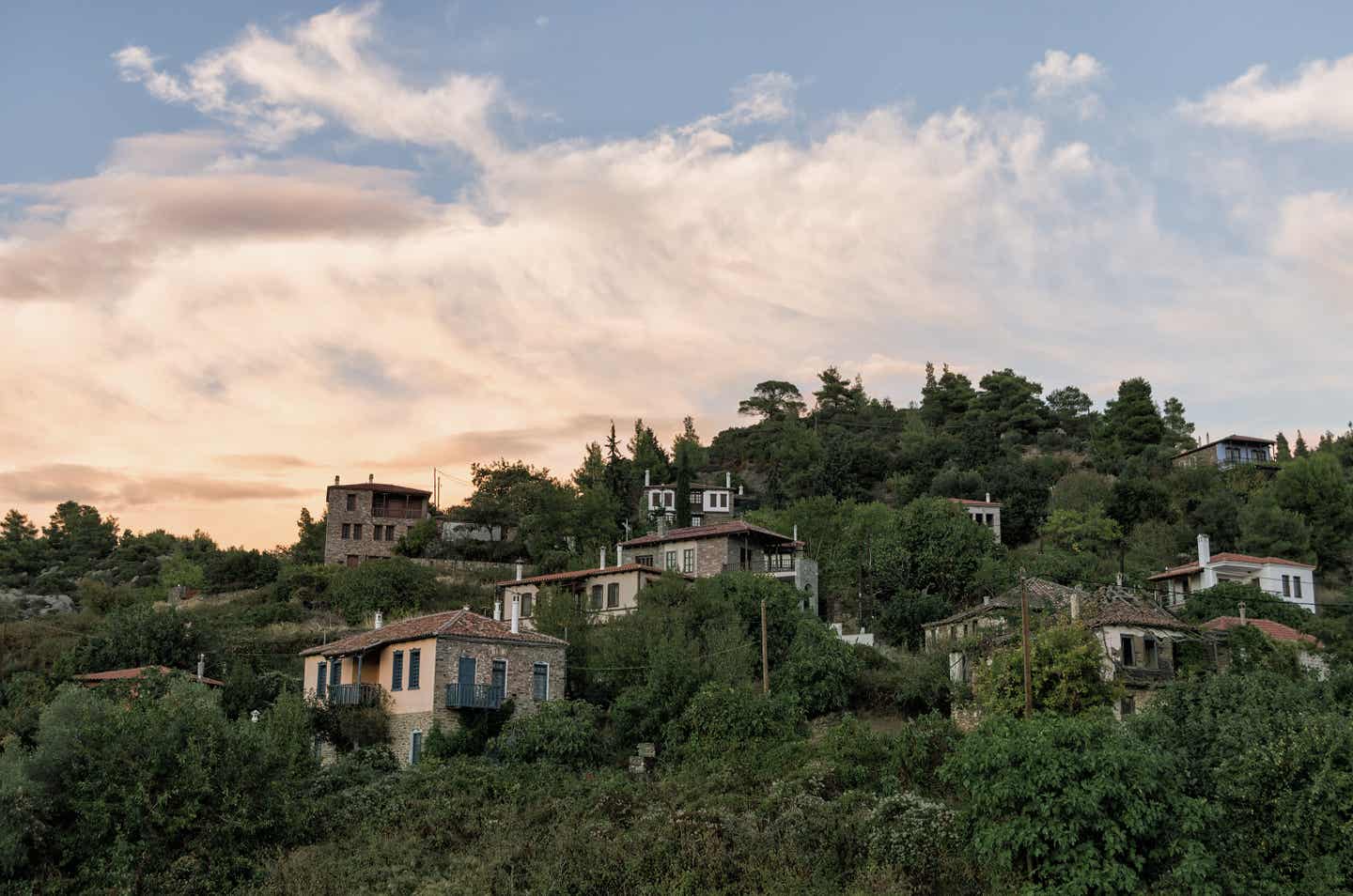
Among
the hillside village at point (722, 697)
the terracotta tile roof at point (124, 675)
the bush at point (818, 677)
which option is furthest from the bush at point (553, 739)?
the terracotta tile roof at point (124, 675)

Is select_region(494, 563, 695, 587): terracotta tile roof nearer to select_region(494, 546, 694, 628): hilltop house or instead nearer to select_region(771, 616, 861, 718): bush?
select_region(494, 546, 694, 628): hilltop house

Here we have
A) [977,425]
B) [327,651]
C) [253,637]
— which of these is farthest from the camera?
[977,425]

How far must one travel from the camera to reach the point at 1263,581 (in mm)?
59812

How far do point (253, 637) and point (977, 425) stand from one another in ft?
208

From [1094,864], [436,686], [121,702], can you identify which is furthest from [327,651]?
[1094,864]

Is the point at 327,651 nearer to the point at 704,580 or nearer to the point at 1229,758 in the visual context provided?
the point at 704,580

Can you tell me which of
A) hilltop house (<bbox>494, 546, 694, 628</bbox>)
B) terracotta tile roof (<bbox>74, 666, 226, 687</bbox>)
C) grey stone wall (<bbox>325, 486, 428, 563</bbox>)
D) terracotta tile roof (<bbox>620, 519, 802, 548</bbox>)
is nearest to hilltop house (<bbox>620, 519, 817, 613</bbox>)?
terracotta tile roof (<bbox>620, 519, 802, 548</bbox>)

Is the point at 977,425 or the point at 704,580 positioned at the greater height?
the point at 977,425

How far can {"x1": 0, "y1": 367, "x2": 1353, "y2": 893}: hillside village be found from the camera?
26234 millimetres

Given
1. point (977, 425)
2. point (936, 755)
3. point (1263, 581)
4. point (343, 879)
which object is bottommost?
point (343, 879)

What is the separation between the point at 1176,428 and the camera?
10525cm

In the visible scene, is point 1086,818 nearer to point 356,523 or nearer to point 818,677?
point 818,677

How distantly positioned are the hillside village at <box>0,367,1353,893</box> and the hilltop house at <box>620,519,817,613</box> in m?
0.22

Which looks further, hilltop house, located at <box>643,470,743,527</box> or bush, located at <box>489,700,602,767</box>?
hilltop house, located at <box>643,470,743,527</box>
